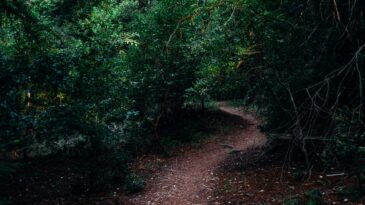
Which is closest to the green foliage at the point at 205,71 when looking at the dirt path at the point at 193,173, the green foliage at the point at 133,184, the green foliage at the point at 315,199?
the green foliage at the point at 133,184

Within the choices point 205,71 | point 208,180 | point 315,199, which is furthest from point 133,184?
point 315,199

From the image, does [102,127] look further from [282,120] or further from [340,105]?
[340,105]

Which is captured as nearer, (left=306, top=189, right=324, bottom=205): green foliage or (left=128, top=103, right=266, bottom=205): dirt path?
(left=306, top=189, right=324, bottom=205): green foliage

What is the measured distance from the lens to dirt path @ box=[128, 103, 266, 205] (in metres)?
8.62

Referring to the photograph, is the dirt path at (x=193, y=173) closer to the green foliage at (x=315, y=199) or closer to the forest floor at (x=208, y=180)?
the forest floor at (x=208, y=180)

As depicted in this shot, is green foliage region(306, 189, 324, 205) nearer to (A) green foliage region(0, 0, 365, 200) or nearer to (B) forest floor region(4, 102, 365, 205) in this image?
(B) forest floor region(4, 102, 365, 205)

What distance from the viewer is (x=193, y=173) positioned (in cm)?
1062

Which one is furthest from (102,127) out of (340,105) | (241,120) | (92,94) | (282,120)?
(241,120)

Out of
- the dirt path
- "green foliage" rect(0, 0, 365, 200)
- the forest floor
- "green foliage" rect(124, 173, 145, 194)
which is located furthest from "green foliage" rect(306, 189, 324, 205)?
"green foliage" rect(124, 173, 145, 194)

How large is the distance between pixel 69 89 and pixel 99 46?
1802 millimetres

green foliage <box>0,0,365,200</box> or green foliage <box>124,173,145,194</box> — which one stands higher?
green foliage <box>0,0,365,200</box>

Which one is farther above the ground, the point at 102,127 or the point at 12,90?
the point at 12,90

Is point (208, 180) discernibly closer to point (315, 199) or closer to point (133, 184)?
point (133, 184)

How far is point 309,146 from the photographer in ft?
26.6
